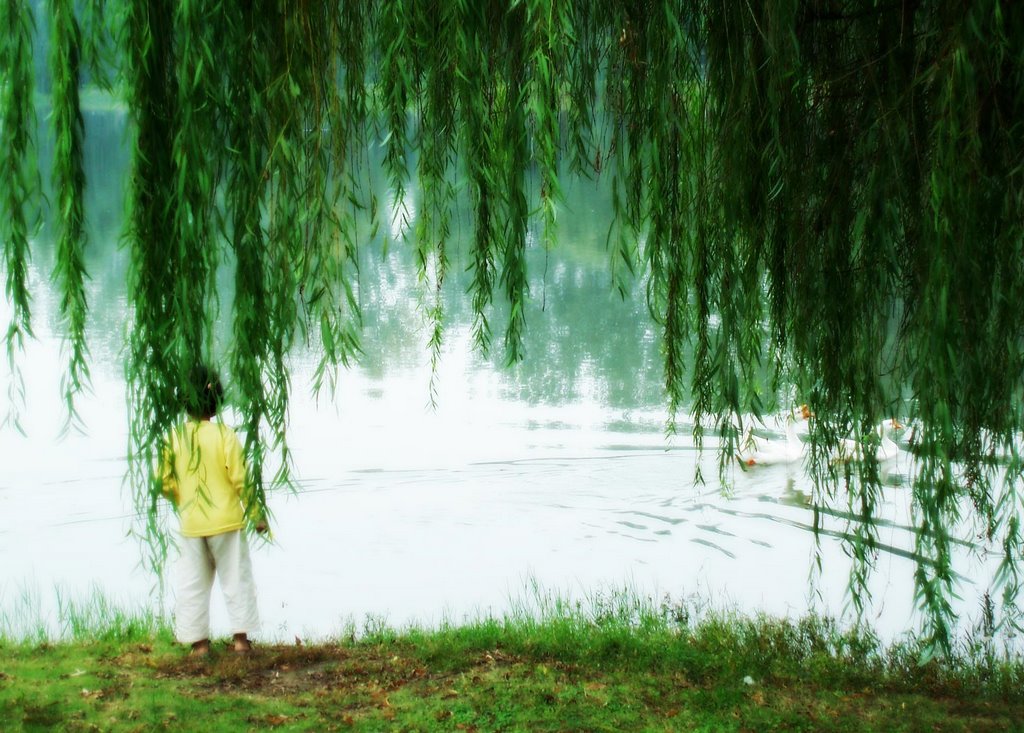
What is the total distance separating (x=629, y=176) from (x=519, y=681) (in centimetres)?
228

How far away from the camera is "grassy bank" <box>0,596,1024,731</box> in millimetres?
4102

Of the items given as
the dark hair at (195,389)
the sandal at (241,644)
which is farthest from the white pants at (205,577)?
the dark hair at (195,389)

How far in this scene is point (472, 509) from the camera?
353 inches

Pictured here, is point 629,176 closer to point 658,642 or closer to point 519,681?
point 519,681

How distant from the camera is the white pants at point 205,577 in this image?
4.80 metres

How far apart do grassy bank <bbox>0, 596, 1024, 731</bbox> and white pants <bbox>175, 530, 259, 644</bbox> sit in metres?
0.17

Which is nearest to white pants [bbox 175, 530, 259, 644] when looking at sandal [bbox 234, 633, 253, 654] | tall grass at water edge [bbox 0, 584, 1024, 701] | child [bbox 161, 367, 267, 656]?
child [bbox 161, 367, 267, 656]

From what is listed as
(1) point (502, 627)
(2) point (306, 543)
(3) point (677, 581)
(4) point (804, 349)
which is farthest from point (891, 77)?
(2) point (306, 543)

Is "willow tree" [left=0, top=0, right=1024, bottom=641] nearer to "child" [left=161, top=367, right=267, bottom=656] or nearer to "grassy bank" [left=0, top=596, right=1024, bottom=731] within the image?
"grassy bank" [left=0, top=596, right=1024, bottom=731]

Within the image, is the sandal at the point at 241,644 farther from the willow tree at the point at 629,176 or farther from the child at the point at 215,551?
the willow tree at the point at 629,176

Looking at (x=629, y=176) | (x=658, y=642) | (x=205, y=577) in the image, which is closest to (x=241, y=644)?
(x=205, y=577)

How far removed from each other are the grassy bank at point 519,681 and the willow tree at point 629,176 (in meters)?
1.25

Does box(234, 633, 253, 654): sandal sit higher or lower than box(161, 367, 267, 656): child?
lower

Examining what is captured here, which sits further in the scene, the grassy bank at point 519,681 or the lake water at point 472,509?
the lake water at point 472,509
